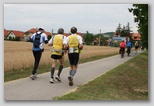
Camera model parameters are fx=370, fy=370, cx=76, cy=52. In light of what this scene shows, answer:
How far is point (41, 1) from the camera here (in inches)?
308

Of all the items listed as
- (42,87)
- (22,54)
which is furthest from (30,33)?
(42,87)

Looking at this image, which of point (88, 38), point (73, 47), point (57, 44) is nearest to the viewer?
point (73, 47)

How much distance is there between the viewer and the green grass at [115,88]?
286 inches

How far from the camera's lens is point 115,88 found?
7891 mm

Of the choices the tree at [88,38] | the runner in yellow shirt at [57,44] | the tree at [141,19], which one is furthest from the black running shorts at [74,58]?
the tree at [141,19]

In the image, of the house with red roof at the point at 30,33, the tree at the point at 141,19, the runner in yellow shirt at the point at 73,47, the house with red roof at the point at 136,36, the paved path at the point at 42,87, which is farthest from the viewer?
the house with red roof at the point at 136,36

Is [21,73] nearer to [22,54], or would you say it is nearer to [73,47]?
[22,54]

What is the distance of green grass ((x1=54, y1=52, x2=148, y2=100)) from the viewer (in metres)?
7.27

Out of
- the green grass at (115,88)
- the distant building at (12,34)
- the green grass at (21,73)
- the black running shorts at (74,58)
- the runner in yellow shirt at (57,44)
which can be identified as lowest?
the green grass at (115,88)

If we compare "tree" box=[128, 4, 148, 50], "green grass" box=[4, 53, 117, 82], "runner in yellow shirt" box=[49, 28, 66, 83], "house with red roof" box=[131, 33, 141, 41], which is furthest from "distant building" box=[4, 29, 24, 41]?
"house with red roof" box=[131, 33, 141, 41]

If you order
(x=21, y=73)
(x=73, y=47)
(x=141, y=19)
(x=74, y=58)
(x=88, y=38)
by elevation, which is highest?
(x=141, y=19)

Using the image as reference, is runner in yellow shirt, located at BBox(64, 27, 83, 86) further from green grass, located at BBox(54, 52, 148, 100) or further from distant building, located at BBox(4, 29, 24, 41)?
A: distant building, located at BBox(4, 29, 24, 41)

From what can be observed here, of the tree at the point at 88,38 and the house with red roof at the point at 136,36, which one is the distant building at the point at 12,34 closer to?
the tree at the point at 88,38

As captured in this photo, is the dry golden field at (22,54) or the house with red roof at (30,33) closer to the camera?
the house with red roof at (30,33)
